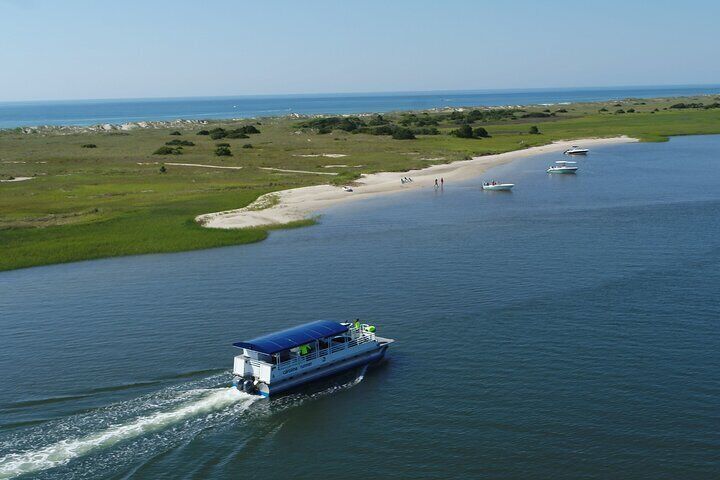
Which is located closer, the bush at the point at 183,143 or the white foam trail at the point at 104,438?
the white foam trail at the point at 104,438

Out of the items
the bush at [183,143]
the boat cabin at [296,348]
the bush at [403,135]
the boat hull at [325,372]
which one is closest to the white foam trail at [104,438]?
the boat hull at [325,372]

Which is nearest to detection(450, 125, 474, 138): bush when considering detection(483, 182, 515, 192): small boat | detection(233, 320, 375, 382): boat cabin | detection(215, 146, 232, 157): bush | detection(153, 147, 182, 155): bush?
detection(215, 146, 232, 157): bush

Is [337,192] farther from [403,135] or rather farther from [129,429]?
[129,429]

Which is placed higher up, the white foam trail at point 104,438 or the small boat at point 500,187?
the small boat at point 500,187

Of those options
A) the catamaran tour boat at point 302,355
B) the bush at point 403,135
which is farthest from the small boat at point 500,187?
the bush at point 403,135

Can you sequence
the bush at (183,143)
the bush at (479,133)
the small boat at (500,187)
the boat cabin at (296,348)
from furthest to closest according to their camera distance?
the bush at (479,133)
the bush at (183,143)
the small boat at (500,187)
the boat cabin at (296,348)

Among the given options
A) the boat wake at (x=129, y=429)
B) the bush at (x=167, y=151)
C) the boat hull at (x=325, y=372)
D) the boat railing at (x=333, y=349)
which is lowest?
the boat wake at (x=129, y=429)

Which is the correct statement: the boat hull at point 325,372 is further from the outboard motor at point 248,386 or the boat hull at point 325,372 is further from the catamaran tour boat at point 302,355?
the outboard motor at point 248,386

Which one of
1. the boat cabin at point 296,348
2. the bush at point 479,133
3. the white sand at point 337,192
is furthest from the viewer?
the bush at point 479,133
